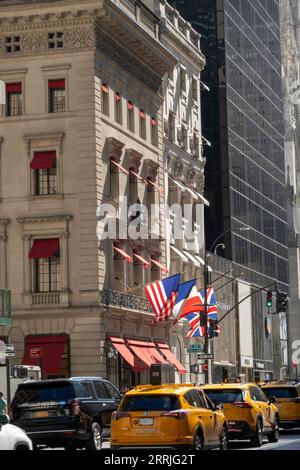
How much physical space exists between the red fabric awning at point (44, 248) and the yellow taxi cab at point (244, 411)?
80.8 feet

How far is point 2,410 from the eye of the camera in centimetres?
4012

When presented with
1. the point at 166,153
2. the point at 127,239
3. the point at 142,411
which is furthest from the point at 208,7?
the point at 142,411

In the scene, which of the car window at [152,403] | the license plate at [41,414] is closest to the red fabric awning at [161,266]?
the license plate at [41,414]

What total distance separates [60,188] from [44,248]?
9.95 feet

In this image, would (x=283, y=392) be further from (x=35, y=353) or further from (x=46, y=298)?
(x=46, y=298)

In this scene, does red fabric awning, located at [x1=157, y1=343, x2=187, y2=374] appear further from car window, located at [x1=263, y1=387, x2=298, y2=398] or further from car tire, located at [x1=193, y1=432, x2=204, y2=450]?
car tire, located at [x1=193, y1=432, x2=204, y2=450]

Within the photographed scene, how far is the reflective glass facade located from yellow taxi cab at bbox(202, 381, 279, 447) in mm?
61089

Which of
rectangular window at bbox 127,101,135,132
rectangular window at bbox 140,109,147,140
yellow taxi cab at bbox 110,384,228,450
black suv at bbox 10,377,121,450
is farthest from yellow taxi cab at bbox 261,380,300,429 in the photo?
rectangular window at bbox 140,109,147,140

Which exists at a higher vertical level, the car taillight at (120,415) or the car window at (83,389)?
the car window at (83,389)

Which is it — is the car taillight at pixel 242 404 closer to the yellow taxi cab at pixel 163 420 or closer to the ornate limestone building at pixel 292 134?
the yellow taxi cab at pixel 163 420

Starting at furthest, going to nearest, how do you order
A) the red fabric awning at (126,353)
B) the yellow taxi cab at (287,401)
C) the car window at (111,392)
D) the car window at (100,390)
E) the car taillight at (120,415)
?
the red fabric awning at (126,353) < the yellow taxi cab at (287,401) < the car window at (111,392) < the car window at (100,390) < the car taillight at (120,415)

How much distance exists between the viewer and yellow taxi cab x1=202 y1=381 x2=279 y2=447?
34906 millimetres

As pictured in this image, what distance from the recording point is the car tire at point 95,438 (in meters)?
32.9
